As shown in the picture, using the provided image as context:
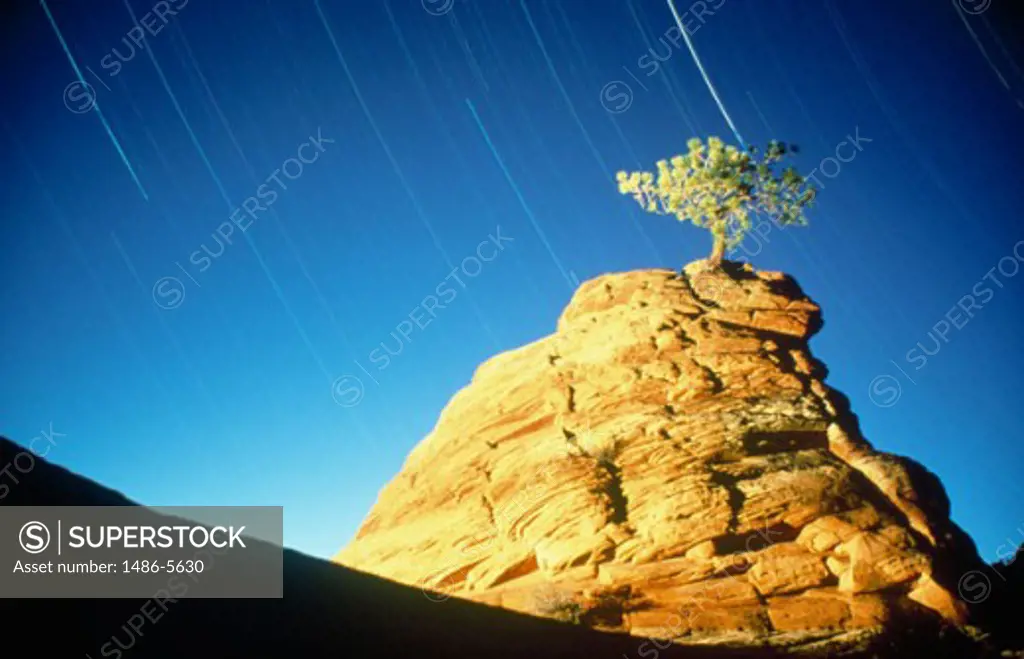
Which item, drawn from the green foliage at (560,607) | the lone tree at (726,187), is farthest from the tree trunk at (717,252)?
the green foliage at (560,607)

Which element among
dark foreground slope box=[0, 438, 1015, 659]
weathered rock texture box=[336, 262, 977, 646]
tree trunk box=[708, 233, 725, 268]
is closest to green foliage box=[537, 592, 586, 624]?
weathered rock texture box=[336, 262, 977, 646]

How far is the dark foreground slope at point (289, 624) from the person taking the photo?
651 centimetres

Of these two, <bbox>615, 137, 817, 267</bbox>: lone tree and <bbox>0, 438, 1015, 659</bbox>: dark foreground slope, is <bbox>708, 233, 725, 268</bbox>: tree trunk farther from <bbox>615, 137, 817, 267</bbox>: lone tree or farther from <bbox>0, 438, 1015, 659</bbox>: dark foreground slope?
<bbox>0, 438, 1015, 659</bbox>: dark foreground slope

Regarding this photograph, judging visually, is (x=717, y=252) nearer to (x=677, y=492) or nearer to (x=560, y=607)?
(x=677, y=492)

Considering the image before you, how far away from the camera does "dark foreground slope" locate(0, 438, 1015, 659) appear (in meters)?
6.51

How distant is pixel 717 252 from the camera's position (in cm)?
3203

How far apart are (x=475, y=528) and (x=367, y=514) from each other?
10.2 meters

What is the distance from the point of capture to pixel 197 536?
930cm

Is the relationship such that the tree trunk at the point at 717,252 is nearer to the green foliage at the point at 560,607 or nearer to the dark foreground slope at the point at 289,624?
the green foliage at the point at 560,607

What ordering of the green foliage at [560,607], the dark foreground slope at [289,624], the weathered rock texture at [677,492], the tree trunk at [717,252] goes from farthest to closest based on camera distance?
the tree trunk at [717,252], the weathered rock texture at [677,492], the green foliage at [560,607], the dark foreground slope at [289,624]

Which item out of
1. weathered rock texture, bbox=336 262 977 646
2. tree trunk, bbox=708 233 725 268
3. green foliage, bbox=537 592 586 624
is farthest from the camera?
tree trunk, bbox=708 233 725 268

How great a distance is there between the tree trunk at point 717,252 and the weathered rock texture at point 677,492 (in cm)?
120

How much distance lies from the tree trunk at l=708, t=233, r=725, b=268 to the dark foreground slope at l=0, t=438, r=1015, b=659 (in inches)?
1008

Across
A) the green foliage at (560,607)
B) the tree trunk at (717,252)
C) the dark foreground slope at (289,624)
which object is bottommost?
the green foliage at (560,607)
